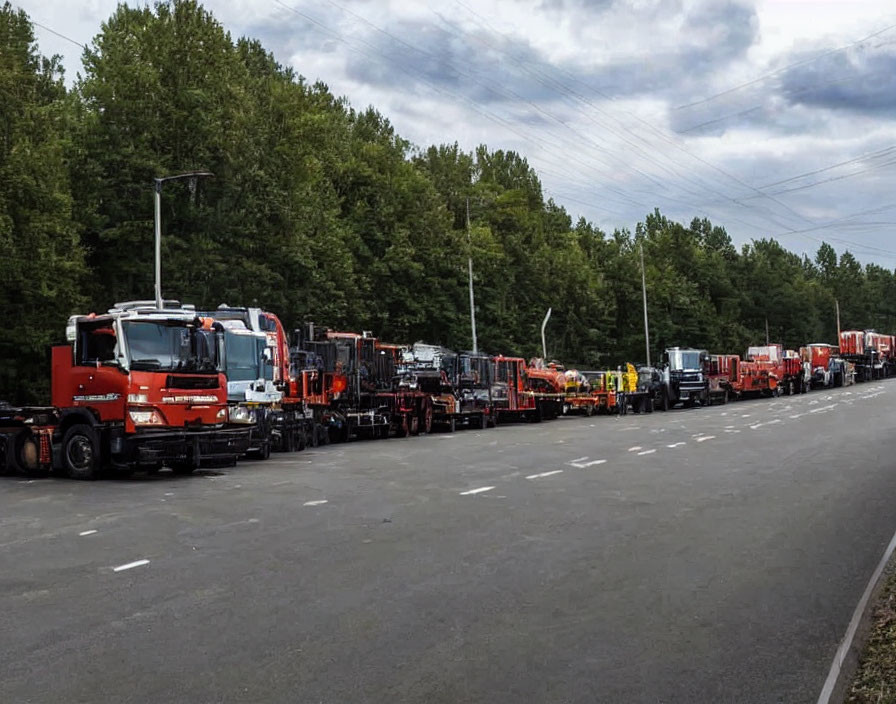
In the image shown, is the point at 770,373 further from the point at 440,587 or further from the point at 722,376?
the point at 440,587

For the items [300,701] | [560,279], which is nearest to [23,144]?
[300,701]

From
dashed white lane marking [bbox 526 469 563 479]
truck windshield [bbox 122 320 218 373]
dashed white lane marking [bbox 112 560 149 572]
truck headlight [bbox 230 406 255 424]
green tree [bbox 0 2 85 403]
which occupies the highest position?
green tree [bbox 0 2 85 403]

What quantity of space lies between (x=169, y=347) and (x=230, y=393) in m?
4.94

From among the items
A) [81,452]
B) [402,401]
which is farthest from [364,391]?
[81,452]

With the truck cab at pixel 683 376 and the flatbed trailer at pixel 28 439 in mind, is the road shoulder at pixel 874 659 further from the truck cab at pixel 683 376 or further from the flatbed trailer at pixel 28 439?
the truck cab at pixel 683 376

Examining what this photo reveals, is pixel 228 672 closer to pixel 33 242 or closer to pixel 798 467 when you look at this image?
pixel 798 467

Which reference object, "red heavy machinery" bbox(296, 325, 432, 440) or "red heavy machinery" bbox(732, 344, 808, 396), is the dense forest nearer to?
"red heavy machinery" bbox(296, 325, 432, 440)

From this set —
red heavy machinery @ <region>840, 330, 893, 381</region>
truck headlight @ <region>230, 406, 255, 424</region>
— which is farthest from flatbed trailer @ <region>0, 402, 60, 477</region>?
red heavy machinery @ <region>840, 330, 893, 381</region>

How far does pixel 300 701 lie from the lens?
201 inches

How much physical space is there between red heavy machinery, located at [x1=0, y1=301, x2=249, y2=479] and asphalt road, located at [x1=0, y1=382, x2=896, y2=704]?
51.5 inches

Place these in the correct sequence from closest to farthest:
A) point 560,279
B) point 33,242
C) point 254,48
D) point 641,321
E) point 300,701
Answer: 1. point 300,701
2. point 33,242
3. point 254,48
4. point 560,279
5. point 641,321

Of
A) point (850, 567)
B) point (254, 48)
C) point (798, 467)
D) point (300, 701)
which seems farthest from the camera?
point (254, 48)

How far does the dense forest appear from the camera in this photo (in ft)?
109

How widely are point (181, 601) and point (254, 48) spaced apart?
179 ft
